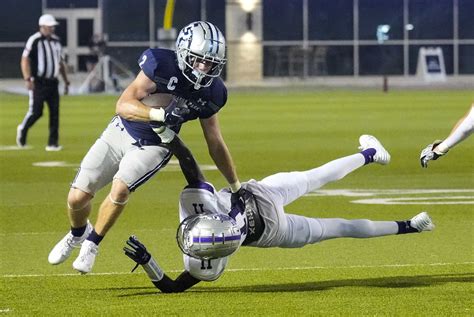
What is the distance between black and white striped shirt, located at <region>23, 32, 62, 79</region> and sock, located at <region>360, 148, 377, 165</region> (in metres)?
12.2

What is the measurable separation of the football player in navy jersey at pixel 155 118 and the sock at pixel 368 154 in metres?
1.21

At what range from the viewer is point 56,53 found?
73.2 ft

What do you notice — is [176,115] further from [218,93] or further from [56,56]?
[56,56]

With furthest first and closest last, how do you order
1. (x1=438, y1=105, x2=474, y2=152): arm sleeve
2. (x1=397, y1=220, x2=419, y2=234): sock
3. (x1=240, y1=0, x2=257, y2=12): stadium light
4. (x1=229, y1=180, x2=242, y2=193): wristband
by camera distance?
(x1=240, y1=0, x2=257, y2=12): stadium light → (x1=438, y1=105, x2=474, y2=152): arm sleeve → (x1=397, y1=220, x2=419, y2=234): sock → (x1=229, y1=180, x2=242, y2=193): wristband

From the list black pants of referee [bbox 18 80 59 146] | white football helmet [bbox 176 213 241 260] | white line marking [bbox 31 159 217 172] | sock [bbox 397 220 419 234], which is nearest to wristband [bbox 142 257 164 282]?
white football helmet [bbox 176 213 241 260]

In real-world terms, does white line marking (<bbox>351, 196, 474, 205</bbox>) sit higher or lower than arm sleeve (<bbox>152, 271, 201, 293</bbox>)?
higher

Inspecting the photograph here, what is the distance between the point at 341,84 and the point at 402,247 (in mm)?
41958

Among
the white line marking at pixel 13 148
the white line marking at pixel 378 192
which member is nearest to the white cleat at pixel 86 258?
the white line marking at pixel 378 192

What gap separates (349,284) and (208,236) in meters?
1.28

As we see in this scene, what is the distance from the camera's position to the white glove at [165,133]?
8922 mm

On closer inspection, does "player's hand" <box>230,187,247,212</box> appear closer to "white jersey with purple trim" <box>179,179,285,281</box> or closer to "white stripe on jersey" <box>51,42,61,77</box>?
"white jersey with purple trim" <box>179,179,285,281</box>

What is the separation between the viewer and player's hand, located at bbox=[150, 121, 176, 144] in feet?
29.3

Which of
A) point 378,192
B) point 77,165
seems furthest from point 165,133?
point 77,165

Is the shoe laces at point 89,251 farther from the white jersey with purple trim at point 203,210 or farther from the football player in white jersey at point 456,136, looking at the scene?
the football player in white jersey at point 456,136
